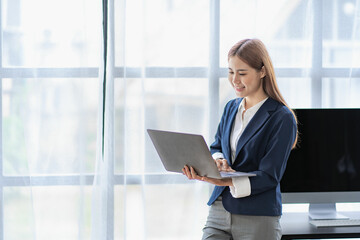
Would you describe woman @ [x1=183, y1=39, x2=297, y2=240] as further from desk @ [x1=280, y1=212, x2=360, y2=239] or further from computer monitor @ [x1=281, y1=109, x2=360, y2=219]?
computer monitor @ [x1=281, y1=109, x2=360, y2=219]

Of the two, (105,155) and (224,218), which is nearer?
(224,218)

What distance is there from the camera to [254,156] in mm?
1942

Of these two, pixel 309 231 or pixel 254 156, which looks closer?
pixel 254 156

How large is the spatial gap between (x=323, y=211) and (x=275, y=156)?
36.6 inches

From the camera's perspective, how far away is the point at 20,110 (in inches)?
106

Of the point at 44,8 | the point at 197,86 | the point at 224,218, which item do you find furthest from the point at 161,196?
the point at 44,8

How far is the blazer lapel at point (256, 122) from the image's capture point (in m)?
1.95

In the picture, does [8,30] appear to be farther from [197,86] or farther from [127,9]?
[197,86]

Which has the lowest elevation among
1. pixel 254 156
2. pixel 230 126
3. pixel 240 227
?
pixel 240 227

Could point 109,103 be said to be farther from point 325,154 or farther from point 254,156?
point 325,154

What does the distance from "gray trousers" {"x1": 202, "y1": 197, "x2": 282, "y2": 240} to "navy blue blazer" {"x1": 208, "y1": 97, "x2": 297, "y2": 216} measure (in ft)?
0.09

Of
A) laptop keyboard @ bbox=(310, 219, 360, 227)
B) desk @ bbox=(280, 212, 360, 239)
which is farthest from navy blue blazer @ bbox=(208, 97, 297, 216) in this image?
laptop keyboard @ bbox=(310, 219, 360, 227)

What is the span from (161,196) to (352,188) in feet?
3.65

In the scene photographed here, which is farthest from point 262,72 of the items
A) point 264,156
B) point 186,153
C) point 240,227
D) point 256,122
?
point 240,227
